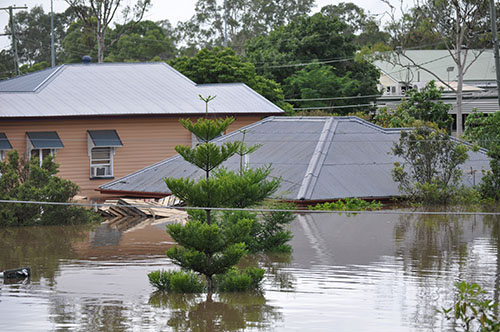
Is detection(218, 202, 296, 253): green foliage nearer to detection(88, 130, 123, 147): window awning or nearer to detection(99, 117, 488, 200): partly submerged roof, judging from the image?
detection(99, 117, 488, 200): partly submerged roof

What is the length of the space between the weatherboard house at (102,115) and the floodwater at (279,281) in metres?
9.00

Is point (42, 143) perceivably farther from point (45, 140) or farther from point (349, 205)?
point (349, 205)

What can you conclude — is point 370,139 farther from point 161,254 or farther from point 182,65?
point 182,65

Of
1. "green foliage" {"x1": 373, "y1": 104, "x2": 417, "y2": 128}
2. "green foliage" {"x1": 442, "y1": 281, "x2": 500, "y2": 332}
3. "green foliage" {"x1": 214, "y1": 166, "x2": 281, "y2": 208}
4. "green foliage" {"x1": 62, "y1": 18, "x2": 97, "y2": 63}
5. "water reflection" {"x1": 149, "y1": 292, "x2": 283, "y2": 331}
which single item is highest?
"green foliage" {"x1": 62, "y1": 18, "x2": 97, "y2": 63}

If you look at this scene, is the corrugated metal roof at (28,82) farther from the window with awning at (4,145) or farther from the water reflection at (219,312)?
the water reflection at (219,312)

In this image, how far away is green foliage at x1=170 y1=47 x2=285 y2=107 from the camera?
4497 cm

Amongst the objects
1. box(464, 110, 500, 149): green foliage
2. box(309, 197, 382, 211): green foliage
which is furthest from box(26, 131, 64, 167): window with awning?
box(464, 110, 500, 149): green foliage

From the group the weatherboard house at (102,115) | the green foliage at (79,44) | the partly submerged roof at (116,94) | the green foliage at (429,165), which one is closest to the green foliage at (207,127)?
the green foliage at (429,165)

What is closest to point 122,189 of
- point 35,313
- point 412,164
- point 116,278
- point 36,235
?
point 36,235

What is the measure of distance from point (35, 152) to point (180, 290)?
19.3 meters

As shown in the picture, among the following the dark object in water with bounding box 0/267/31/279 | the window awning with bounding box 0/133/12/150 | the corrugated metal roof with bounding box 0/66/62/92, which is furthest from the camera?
the corrugated metal roof with bounding box 0/66/62/92

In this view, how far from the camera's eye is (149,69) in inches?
1503

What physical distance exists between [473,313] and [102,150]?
23987 mm

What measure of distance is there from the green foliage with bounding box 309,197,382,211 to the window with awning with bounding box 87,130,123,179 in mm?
10189
